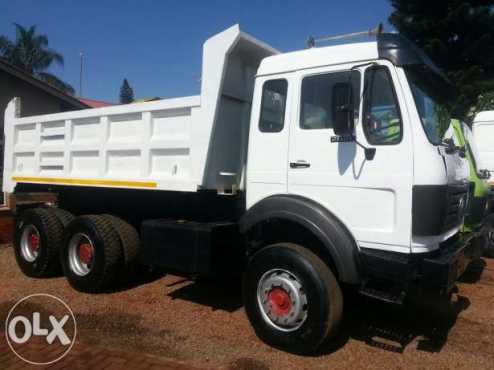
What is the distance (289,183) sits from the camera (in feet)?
14.0

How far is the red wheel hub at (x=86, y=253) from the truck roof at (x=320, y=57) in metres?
3.08

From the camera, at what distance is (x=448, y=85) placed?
4.57m

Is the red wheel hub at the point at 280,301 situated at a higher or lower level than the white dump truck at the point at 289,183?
lower

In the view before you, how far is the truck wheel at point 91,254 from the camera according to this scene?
5.46 metres

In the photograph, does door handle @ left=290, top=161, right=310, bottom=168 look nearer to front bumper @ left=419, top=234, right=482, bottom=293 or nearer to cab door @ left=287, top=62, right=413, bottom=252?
cab door @ left=287, top=62, right=413, bottom=252

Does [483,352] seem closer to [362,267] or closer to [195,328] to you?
[362,267]

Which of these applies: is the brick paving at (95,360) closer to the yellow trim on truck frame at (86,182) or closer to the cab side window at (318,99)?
the yellow trim on truck frame at (86,182)

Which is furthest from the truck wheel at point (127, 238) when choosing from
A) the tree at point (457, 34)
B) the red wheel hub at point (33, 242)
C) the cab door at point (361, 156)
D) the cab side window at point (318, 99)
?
the tree at point (457, 34)

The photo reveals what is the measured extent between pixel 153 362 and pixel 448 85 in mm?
3818

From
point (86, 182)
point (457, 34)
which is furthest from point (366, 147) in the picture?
point (457, 34)

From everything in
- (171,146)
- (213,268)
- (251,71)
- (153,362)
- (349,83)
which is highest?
(251,71)

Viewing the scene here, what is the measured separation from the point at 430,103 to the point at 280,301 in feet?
7.39

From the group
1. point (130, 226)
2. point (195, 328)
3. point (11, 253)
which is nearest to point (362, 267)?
point (195, 328)

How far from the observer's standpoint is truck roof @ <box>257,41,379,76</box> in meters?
3.90
